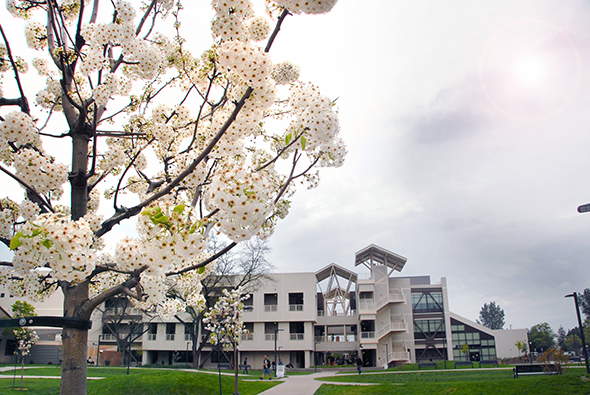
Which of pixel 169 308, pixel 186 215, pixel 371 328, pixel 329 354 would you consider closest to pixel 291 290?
pixel 371 328

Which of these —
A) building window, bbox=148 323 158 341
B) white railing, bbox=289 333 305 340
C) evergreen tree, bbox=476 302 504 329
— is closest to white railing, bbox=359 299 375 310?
white railing, bbox=289 333 305 340

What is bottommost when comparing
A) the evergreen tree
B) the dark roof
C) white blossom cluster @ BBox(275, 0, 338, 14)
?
the evergreen tree

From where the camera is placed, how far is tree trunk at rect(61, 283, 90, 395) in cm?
469

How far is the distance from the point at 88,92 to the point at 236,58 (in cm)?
440

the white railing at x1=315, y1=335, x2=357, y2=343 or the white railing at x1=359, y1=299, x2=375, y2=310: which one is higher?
the white railing at x1=359, y1=299, x2=375, y2=310

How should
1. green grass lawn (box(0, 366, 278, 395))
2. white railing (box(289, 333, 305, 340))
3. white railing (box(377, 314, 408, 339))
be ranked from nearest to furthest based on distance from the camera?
green grass lawn (box(0, 366, 278, 395))
white railing (box(377, 314, 408, 339))
white railing (box(289, 333, 305, 340))

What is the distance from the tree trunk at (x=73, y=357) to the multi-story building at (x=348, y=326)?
34148 mm

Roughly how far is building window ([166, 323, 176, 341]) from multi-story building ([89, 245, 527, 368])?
0.10 metres

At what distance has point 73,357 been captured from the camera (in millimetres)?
4738

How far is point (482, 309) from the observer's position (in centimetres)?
14288

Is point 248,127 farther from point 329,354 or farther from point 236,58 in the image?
point 329,354

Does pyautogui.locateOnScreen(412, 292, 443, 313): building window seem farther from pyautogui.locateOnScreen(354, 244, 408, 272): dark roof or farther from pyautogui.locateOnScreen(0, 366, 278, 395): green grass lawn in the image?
pyautogui.locateOnScreen(0, 366, 278, 395): green grass lawn

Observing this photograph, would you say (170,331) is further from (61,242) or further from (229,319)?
(61,242)

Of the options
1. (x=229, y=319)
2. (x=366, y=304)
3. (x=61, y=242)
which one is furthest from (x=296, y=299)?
(x=61, y=242)
